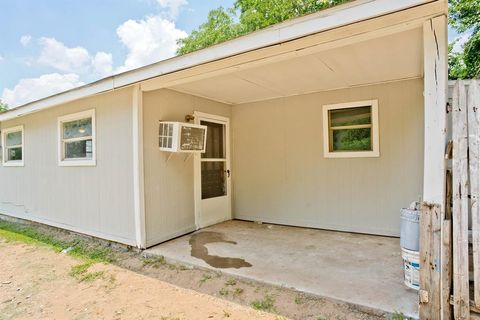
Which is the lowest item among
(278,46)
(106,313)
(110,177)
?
(106,313)

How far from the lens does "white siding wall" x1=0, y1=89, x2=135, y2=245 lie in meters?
4.10

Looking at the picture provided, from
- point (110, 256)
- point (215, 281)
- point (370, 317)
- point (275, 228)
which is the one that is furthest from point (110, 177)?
point (370, 317)

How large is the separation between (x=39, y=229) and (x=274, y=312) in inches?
210

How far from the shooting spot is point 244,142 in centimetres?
556

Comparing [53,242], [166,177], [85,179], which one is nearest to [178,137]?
[166,177]

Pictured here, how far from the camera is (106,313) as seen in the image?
2516mm

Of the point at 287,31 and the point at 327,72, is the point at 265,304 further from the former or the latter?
the point at 327,72

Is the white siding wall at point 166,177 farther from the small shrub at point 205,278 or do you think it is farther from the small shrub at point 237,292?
the small shrub at point 237,292

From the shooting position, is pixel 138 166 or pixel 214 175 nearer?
pixel 138 166

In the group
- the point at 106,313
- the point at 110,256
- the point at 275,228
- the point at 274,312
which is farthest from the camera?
the point at 275,228

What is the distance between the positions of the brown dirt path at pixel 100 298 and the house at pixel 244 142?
858mm

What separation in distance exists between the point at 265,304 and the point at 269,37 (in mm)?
2394

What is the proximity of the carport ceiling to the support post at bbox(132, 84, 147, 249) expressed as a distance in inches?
27.6

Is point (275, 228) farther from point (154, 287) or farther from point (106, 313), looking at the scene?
point (106, 313)
